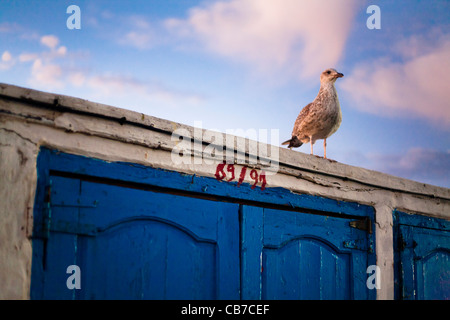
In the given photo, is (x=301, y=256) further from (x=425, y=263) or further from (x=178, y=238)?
(x=425, y=263)

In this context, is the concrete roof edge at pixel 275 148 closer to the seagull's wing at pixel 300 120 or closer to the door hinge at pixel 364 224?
the door hinge at pixel 364 224

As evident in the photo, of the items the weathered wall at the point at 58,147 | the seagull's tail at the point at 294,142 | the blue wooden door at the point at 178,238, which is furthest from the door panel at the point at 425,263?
the seagull's tail at the point at 294,142

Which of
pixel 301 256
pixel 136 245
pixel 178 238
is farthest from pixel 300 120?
pixel 136 245

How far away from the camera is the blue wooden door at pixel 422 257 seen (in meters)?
4.11

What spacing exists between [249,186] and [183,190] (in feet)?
1.81

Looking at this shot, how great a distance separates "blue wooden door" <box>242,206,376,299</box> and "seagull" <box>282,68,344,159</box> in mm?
1278

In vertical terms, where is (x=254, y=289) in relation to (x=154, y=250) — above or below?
below

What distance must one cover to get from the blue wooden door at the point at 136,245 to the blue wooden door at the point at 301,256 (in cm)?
15

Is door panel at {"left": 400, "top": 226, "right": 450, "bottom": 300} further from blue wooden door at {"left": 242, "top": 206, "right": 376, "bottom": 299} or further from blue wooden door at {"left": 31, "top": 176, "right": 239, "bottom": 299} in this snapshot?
blue wooden door at {"left": 31, "top": 176, "right": 239, "bottom": 299}

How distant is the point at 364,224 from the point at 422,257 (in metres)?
0.79
